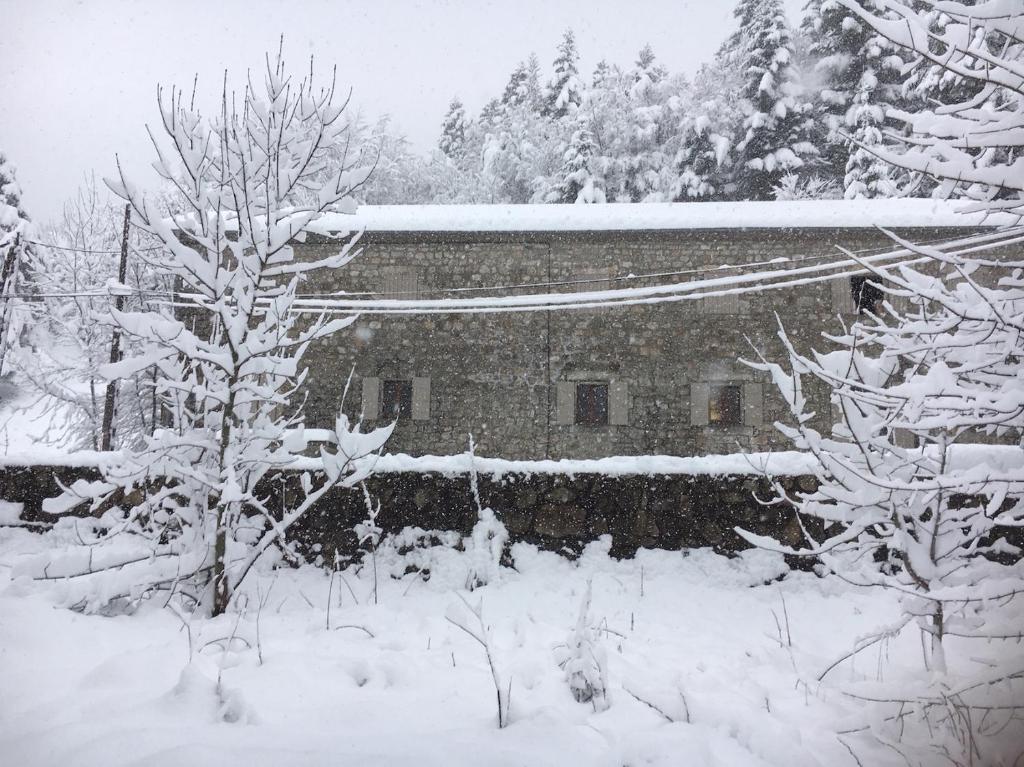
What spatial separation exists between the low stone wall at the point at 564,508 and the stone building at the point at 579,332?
218 inches

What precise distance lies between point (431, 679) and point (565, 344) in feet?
29.1

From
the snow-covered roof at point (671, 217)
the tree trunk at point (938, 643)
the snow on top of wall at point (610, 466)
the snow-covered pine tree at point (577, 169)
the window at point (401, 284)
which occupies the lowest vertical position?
the tree trunk at point (938, 643)

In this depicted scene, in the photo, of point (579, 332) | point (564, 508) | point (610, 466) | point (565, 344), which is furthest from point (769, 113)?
point (564, 508)

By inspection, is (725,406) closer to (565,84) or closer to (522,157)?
(522,157)

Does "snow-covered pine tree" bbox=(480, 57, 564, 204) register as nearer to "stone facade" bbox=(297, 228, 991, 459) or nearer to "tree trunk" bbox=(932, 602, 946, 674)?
"stone facade" bbox=(297, 228, 991, 459)

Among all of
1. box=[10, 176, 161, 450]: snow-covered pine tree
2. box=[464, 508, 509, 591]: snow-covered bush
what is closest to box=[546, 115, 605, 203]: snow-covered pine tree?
box=[10, 176, 161, 450]: snow-covered pine tree

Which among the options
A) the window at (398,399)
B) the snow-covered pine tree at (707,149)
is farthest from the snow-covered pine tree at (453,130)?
the window at (398,399)

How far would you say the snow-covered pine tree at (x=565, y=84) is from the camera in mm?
26734

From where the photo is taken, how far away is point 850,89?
2136 cm

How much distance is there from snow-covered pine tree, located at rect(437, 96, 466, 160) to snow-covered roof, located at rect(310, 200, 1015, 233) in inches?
860

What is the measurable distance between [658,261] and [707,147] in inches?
509

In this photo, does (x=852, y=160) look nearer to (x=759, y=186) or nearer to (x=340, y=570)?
(x=759, y=186)

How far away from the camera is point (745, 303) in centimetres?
1122

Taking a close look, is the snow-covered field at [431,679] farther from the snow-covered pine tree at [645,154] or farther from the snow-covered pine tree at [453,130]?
the snow-covered pine tree at [453,130]
